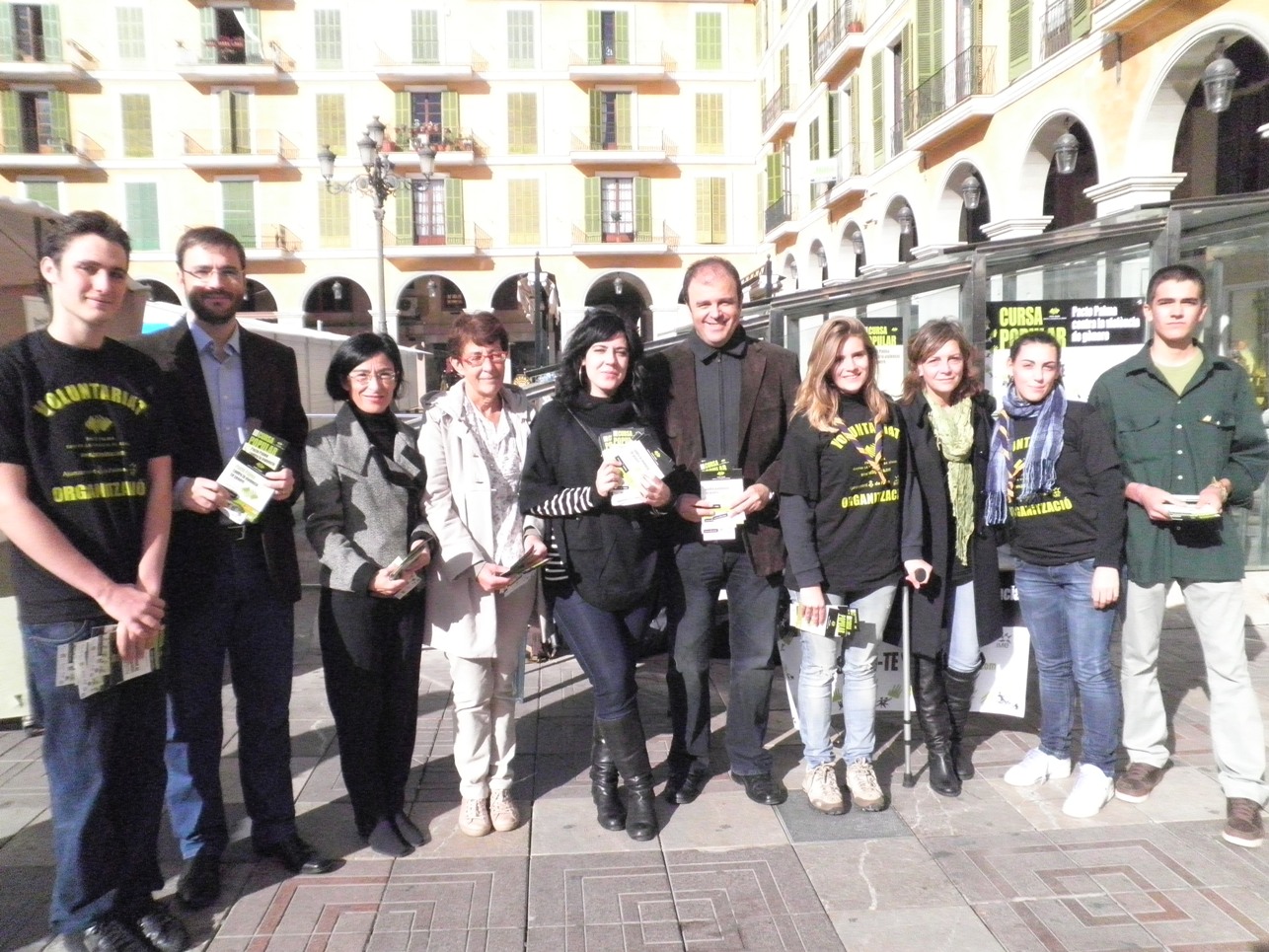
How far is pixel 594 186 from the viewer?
101 feet

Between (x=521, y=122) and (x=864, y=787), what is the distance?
2932 cm

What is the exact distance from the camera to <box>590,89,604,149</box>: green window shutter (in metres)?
30.4

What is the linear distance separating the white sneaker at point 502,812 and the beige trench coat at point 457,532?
589mm

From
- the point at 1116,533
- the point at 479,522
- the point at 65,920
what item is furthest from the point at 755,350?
the point at 65,920

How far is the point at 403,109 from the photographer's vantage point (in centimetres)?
2975

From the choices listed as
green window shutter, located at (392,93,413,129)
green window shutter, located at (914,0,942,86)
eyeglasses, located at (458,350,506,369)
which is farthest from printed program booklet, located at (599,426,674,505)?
green window shutter, located at (392,93,413,129)

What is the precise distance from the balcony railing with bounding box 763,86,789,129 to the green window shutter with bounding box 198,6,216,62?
646 inches

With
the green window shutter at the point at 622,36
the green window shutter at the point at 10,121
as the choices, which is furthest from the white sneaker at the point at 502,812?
the green window shutter at the point at 10,121

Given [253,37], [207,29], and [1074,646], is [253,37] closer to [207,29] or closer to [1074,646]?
[207,29]

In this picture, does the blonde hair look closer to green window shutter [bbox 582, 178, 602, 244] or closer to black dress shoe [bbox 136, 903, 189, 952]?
black dress shoe [bbox 136, 903, 189, 952]

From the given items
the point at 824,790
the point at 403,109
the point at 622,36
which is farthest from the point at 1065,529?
the point at 622,36

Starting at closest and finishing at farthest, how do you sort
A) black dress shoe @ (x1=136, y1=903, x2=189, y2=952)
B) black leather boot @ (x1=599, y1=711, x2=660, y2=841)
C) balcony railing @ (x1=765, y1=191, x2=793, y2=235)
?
black dress shoe @ (x1=136, y1=903, x2=189, y2=952) < black leather boot @ (x1=599, y1=711, x2=660, y2=841) < balcony railing @ (x1=765, y1=191, x2=793, y2=235)

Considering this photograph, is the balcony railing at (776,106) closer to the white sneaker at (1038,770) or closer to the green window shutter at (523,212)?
the green window shutter at (523,212)

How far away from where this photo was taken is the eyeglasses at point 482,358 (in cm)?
363
